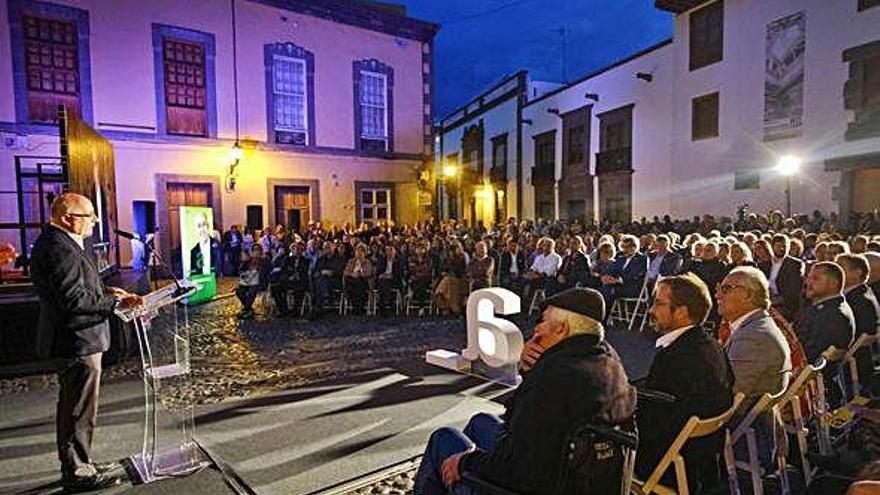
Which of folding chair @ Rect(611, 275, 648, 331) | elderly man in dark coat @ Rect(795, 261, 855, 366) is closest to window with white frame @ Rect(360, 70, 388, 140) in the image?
folding chair @ Rect(611, 275, 648, 331)

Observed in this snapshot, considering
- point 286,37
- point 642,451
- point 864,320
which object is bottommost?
point 642,451

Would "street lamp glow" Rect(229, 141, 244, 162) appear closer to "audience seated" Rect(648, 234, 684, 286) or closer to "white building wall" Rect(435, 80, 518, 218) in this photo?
"white building wall" Rect(435, 80, 518, 218)

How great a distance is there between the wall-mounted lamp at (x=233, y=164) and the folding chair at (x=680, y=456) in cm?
1382

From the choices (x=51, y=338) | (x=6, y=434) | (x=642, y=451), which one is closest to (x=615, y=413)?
(x=642, y=451)

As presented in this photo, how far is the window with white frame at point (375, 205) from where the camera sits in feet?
56.6

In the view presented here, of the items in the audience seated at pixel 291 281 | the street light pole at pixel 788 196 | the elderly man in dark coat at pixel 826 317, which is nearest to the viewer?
the elderly man in dark coat at pixel 826 317

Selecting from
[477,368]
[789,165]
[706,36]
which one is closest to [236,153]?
Result: [477,368]

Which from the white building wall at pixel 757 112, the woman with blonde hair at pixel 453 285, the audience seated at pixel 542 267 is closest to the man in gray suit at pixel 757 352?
the audience seated at pixel 542 267

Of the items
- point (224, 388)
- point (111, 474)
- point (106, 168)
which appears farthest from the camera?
point (106, 168)

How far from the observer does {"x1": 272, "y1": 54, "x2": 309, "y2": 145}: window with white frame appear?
605 inches

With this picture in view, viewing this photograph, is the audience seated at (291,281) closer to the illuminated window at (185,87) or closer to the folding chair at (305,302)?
the folding chair at (305,302)

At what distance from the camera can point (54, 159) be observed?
1177 cm

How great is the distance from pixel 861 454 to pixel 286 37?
1543cm

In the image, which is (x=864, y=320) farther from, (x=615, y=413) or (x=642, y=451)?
(x=615, y=413)
